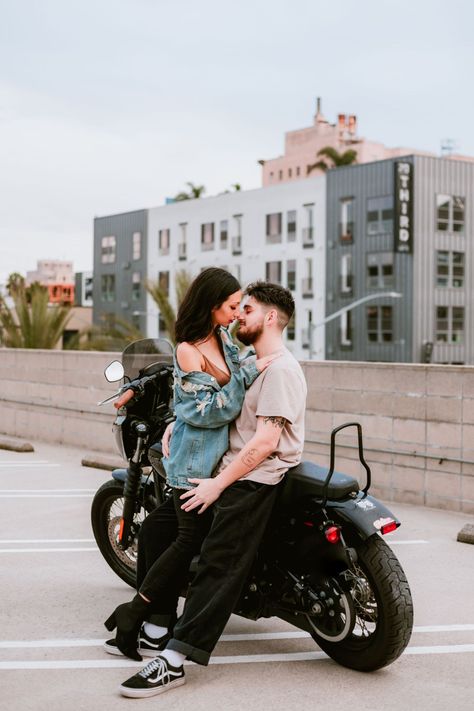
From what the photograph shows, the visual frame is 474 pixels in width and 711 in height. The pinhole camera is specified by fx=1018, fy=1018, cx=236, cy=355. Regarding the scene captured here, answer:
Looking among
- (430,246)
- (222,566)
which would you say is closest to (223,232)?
(430,246)

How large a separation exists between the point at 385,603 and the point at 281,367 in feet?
3.53

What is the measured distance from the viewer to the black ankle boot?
14.6ft

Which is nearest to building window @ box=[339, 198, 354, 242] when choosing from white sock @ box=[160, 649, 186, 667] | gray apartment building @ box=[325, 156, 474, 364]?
gray apartment building @ box=[325, 156, 474, 364]

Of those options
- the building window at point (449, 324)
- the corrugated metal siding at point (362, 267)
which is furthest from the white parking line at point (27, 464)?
the building window at point (449, 324)

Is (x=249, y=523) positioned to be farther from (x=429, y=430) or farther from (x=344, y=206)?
(x=344, y=206)

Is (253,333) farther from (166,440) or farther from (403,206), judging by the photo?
(403,206)

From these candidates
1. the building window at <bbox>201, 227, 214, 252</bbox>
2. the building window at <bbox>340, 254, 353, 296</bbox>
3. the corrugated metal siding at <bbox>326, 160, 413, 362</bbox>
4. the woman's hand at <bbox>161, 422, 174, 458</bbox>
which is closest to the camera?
the woman's hand at <bbox>161, 422, 174, 458</bbox>

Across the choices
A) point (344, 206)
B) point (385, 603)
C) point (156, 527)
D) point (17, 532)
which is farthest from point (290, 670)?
point (344, 206)

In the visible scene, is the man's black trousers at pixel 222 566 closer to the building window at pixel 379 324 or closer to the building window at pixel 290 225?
the building window at pixel 379 324

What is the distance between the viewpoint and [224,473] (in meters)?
4.21

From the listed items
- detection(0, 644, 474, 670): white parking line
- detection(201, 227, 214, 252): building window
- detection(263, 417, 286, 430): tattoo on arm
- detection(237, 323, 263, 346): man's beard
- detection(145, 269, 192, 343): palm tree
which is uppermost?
detection(201, 227, 214, 252): building window

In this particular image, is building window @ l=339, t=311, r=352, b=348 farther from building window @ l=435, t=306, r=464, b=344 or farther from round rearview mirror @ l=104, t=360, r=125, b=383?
round rearview mirror @ l=104, t=360, r=125, b=383

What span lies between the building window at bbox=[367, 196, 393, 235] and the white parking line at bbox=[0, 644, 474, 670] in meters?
52.9

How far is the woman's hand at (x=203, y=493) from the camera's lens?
13.9 ft
